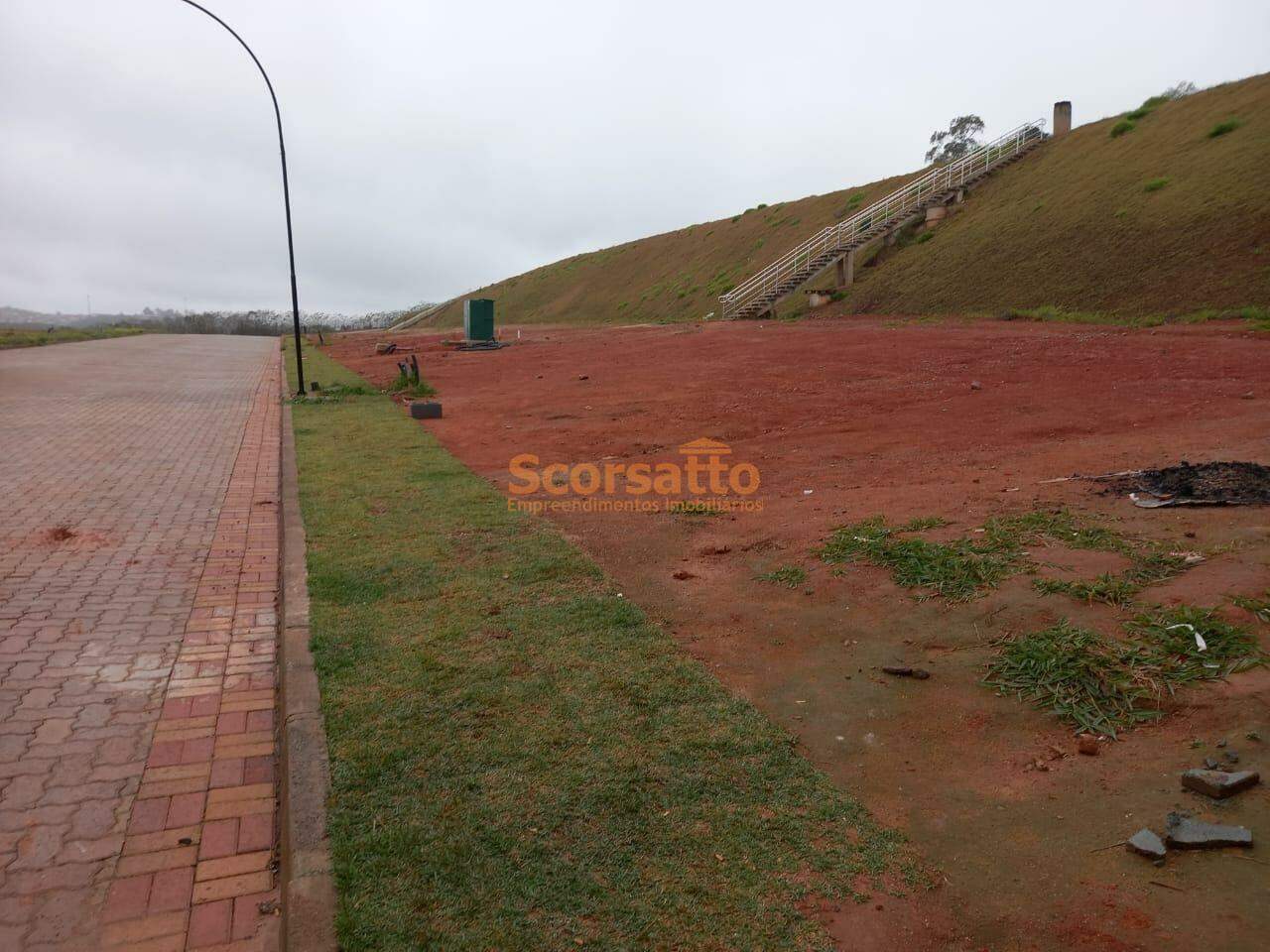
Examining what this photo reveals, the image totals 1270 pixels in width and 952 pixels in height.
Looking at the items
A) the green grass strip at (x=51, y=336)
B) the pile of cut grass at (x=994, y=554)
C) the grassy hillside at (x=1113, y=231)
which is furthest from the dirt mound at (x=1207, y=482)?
the green grass strip at (x=51, y=336)

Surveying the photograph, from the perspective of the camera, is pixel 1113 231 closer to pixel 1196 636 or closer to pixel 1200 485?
pixel 1200 485

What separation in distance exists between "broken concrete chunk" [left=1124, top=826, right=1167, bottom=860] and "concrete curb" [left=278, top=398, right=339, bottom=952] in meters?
2.72

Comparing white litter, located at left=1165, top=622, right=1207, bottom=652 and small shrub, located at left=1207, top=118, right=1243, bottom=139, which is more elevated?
small shrub, located at left=1207, top=118, right=1243, bottom=139

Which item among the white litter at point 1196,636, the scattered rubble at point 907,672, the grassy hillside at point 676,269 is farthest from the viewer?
the grassy hillside at point 676,269

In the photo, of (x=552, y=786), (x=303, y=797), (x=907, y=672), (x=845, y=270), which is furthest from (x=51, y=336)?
(x=907, y=672)

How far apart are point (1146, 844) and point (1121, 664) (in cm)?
138

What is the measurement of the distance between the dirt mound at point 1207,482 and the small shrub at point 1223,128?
28.2m

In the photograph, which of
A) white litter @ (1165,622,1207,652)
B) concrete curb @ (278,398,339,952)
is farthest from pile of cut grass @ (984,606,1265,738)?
concrete curb @ (278,398,339,952)

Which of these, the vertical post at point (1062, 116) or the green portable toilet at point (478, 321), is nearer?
the green portable toilet at point (478, 321)

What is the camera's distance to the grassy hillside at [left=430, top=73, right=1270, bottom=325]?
22000mm

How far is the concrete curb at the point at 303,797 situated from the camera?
280 cm

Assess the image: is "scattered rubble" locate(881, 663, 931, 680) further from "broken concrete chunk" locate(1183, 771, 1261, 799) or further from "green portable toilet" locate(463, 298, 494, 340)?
"green portable toilet" locate(463, 298, 494, 340)

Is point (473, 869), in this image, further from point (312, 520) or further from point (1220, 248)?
point (1220, 248)

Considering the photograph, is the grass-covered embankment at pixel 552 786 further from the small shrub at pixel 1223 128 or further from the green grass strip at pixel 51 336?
the green grass strip at pixel 51 336
